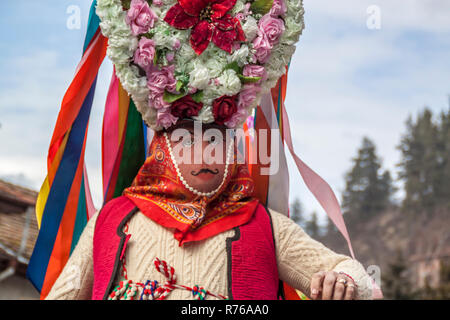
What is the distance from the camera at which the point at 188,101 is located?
304 centimetres

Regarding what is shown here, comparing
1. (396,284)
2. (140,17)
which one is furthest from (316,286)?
(396,284)

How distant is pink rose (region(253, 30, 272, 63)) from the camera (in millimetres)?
3012

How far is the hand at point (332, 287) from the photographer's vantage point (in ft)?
8.26

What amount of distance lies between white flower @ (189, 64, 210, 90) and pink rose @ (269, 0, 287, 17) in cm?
49

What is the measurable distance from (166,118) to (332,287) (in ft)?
4.24

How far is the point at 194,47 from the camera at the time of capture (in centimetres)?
300

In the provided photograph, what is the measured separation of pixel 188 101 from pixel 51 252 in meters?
1.32

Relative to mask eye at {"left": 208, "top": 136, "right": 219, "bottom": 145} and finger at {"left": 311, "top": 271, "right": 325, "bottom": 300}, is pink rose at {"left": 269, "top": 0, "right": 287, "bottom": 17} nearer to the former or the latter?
mask eye at {"left": 208, "top": 136, "right": 219, "bottom": 145}

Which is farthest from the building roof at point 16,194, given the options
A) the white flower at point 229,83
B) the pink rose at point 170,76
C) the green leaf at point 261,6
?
the green leaf at point 261,6

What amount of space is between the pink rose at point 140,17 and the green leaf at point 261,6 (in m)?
0.56

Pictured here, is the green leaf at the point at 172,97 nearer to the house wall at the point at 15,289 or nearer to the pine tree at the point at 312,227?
the house wall at the point at 15,289

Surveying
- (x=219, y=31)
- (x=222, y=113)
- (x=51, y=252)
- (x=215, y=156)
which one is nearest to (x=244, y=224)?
(x=215, y=156)

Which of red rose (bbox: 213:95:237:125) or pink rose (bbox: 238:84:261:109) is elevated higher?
pink rose (bbox: 238:84:261:109)

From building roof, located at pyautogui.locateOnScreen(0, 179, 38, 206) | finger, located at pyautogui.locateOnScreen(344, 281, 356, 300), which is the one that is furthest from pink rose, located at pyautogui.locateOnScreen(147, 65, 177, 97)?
building roof, located at pyautogui.locateOnScreen(0, 179, 38, 206)
